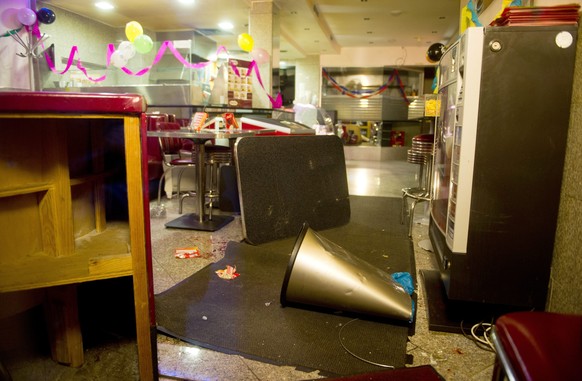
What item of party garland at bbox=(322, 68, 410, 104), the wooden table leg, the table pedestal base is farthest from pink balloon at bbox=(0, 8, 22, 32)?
party garland at bbox=(322, 68, 410, 104)

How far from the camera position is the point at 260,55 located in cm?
721

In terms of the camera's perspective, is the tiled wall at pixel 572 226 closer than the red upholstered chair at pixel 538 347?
No

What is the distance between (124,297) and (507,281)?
5.39 feet

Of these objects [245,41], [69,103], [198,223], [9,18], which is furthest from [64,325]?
[9,18]

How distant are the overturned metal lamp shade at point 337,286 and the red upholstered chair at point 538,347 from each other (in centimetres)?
93

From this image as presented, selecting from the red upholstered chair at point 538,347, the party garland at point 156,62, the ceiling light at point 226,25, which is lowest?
the red upholstered chair at point 538,347

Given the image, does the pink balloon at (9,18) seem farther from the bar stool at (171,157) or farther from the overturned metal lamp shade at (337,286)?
the overturned metal lamp shade at (337,286)

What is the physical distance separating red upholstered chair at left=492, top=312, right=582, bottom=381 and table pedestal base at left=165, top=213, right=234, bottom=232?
8.97 feet

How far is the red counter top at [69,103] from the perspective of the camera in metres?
1.00

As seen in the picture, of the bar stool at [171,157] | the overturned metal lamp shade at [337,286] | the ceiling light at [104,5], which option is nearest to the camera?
the overturned metal lamp shade at [337,286]

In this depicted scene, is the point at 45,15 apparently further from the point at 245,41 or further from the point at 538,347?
the point at 538,347

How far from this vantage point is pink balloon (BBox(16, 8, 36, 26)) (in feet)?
19.0

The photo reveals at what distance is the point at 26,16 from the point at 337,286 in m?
6.45

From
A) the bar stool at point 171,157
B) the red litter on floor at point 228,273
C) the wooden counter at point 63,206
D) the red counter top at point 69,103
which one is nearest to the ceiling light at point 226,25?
the bar stool at point 171,157
